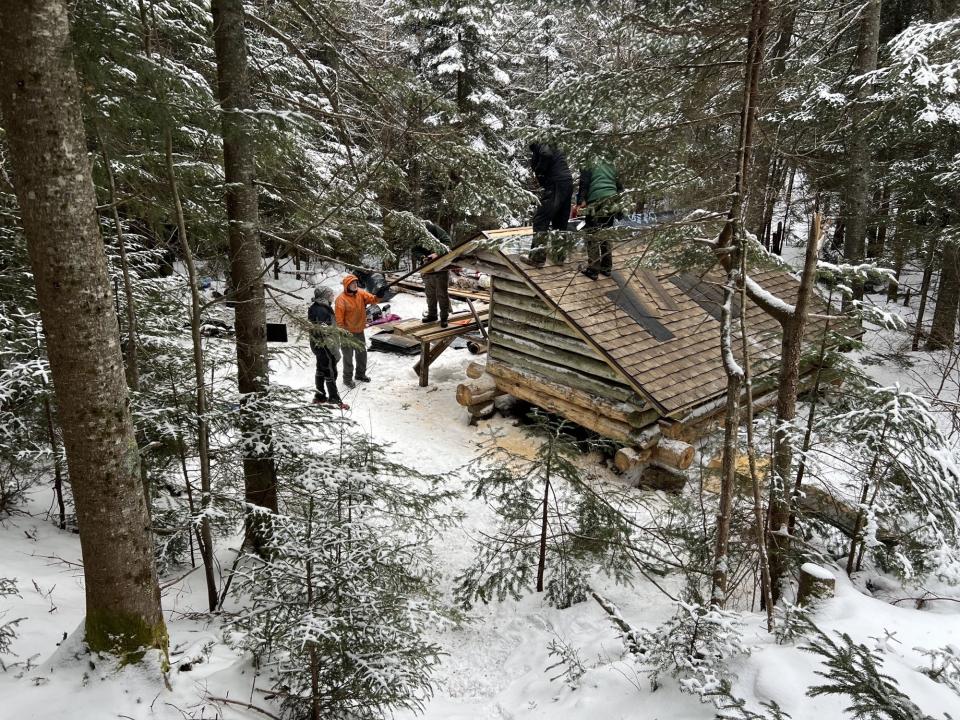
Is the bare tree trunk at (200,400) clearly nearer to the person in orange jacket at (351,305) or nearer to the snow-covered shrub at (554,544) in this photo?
the snow-covered shrub at (554,544)

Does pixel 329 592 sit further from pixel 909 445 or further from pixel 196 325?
pixel 909 445

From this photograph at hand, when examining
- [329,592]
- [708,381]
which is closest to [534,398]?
[708,381]

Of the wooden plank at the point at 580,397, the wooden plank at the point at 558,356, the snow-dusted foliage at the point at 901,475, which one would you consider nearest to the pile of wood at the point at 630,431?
the wooden plank at the point at 580,397

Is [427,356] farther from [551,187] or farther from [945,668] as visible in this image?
[945,668]

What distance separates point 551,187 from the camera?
8195mm

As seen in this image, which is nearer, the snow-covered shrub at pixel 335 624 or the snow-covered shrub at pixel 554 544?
the snow-covered shrub at pixel 335 624

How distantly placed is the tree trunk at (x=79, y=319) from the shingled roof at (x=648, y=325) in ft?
15.0

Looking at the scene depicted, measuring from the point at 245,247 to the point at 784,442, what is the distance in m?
4.54

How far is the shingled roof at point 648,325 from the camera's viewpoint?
7418 millimetres

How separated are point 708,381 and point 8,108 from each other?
7.74m

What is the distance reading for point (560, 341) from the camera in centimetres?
852

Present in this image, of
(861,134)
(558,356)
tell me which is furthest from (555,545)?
(861,134)

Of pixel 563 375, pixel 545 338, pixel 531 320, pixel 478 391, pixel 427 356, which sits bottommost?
pixel 478 391

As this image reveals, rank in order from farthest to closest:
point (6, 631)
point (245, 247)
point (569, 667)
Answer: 1. point (245, 247)
2. point (569, 667)
3. point (6, 631)
